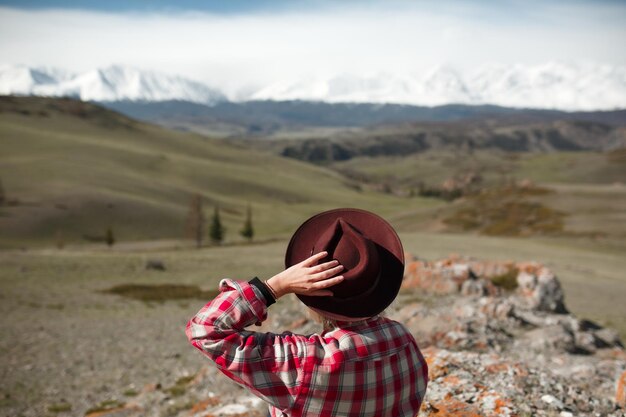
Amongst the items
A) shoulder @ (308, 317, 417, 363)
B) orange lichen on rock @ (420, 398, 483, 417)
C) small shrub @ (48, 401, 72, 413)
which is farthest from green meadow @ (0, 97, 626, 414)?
shoulder @ (308, 317, 417, 363)

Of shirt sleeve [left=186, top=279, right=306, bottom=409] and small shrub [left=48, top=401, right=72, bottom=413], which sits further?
small shrub [left=48, top=401, right=72, bottom=413]

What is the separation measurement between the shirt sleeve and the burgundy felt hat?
344 mm

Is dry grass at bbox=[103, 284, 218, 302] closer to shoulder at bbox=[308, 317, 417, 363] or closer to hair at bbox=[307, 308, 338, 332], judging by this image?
hair at bbox=[307, 308, 338, 332]

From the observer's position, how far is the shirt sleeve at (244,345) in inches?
136

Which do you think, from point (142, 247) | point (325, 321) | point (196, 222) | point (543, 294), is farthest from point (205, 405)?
point (142, 247)

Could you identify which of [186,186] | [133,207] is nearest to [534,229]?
[133,207]

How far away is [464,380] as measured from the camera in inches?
292

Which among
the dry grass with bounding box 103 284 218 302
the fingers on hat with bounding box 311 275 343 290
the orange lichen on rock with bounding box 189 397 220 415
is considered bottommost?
the dry grass with bounding box 103 284 218 302

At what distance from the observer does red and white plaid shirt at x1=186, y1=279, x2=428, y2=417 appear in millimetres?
3455

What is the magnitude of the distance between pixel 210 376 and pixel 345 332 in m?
10.4

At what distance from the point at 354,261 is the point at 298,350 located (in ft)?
2.36

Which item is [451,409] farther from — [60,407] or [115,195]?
[115,195]

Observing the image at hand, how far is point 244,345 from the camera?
347 cm

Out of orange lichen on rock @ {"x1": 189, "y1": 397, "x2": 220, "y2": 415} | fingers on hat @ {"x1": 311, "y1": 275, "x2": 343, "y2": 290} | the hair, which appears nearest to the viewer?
fingers on hat @ {"x1": 311, "y1": 275, "x2": 343, "y2": 290}
